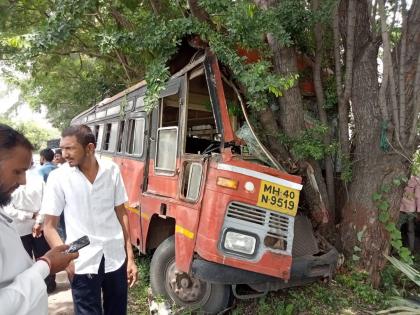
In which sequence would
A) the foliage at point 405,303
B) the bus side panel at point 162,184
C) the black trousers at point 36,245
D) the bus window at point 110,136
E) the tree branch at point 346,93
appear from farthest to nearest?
the bus window at point 110,136 < the black trousers at point 36,245 < the tree branch at point 346,93 < the bus side panel at point 162,184 < the foliage at point 405,303

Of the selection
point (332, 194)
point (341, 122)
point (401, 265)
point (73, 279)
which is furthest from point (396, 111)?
point (73, 279)

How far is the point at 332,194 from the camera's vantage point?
4652 mm

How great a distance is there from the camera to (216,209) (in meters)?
3.34

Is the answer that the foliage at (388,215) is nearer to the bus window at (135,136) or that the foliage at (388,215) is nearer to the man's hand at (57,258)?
the bus window at (135,136)

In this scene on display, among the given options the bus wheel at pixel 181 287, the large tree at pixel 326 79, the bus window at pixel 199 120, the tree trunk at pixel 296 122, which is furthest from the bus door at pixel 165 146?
the tree trunk at pixel 296 122

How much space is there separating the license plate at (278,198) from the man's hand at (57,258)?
1.75 m

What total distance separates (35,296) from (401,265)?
3.66 m

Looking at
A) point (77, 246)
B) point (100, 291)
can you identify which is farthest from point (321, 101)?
point (77, 246)

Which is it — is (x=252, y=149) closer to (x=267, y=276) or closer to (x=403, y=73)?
(x=267, y=276)

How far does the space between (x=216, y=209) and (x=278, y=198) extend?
550mm

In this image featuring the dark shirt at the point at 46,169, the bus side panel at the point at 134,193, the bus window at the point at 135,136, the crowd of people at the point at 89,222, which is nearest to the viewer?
the crowd of people at the point at 89,222

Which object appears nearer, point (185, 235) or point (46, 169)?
point (185, 235)

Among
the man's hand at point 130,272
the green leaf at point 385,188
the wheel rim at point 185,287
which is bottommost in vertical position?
the wheel rim at point 185,287

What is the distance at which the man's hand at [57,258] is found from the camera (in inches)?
75.2
